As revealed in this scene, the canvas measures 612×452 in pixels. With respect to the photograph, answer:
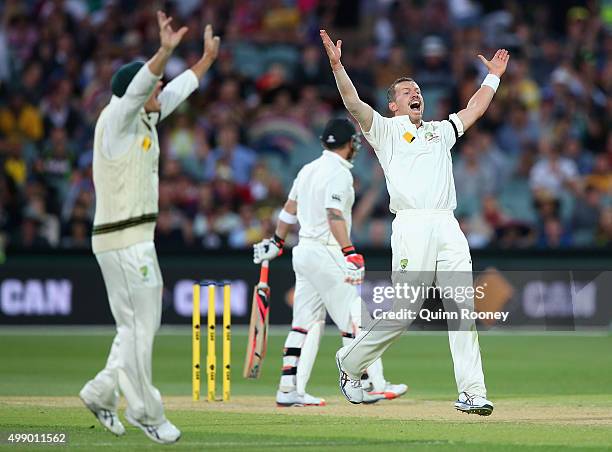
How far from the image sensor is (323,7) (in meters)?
24.2

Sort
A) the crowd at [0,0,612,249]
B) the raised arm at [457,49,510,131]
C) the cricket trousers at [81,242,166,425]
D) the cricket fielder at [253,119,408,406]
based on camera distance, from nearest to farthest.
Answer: the cricket trousers at [81,242,166,425] < the raised arm at [457,49,510,131] < the cricket fielder at [253,119,408,406] < the crowd at [0,0,612,249]

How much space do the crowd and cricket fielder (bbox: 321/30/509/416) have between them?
9021 mm

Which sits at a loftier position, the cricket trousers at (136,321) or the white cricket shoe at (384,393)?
the cricket trousers at (136,321)

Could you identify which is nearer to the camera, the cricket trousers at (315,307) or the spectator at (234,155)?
the cricket trousers at (315,307)

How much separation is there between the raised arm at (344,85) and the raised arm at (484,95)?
2.68ft

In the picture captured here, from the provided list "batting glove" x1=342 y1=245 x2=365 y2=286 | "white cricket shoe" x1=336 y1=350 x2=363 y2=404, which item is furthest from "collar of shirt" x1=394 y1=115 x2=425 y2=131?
"white cricket shoe" x1=336 y1=350 x2=363 y2=404

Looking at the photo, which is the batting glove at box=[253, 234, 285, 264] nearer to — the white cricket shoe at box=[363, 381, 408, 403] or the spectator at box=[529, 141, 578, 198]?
the white cricket shoe at box=[363, 381, 408, 403]

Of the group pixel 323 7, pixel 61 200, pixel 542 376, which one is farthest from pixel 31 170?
pixel 542 376

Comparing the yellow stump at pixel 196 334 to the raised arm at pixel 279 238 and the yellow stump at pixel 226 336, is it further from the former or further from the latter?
the raised arm at pixel 279 238

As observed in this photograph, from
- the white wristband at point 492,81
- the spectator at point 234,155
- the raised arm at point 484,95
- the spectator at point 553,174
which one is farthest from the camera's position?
the spectator at point 234,155

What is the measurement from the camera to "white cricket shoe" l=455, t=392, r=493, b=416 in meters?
10.2

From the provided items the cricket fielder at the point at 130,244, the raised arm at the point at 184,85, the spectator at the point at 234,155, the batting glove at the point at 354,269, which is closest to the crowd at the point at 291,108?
the spectator at the point at 234,155

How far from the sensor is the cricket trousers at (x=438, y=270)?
402 inches

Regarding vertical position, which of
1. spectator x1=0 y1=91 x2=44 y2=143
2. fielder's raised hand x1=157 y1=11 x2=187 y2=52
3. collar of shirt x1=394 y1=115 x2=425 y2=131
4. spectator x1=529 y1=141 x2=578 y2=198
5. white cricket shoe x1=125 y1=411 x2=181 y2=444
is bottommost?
white cricket shoe x1=125 y1=411 x2=181 y2=444
